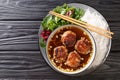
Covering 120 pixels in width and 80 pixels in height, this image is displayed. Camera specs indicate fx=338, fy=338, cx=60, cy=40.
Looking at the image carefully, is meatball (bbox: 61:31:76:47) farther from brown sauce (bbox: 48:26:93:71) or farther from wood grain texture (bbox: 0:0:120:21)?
wood grain texture (bbox: 0:0:120:21)

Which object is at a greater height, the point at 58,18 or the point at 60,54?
the point at 58,18

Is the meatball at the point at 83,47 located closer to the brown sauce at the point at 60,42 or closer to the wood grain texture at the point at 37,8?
the brown sauce at the point at 60,42

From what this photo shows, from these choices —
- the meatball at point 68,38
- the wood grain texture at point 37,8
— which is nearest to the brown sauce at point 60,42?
the meatball at point 68,38

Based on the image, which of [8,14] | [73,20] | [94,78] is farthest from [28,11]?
[94,78]


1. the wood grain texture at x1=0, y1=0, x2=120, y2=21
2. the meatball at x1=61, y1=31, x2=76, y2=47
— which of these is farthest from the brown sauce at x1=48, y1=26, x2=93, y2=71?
the wood grain texture at x1=0, y1=0, x2=120, y2=21

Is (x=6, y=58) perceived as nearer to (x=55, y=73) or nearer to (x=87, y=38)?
(x=55, y=73)

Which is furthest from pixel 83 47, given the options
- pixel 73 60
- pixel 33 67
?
pixel 33 67

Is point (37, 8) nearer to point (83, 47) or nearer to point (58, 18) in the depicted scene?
point (58, 18)

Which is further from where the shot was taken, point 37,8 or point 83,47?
point 37,8
